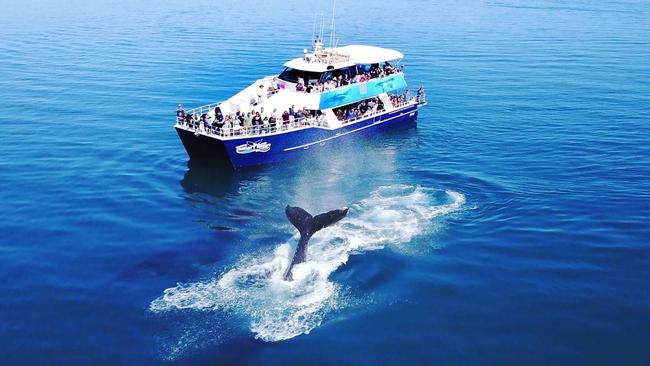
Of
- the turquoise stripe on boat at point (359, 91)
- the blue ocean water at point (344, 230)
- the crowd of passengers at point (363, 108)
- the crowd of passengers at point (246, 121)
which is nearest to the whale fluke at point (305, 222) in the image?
the blue ocean water at point (344, 230)

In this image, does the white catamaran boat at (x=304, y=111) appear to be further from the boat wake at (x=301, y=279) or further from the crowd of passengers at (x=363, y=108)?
the boat wake at (x=301, y=279)

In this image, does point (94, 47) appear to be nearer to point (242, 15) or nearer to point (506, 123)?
point (242, 15)

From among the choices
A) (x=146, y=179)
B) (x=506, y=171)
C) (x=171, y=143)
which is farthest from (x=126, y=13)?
(x=506, y=171)

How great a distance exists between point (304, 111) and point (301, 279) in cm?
2195

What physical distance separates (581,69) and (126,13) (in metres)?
95.2

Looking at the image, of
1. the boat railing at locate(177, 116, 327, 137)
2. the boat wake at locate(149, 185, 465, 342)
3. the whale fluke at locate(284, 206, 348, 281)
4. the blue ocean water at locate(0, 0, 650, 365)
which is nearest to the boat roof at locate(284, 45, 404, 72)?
the boat railing at locate(177, 116, 327, 137)

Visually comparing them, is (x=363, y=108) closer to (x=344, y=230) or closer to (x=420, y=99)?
(x=420, y=99)

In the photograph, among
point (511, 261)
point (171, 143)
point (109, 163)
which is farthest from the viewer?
point (171, 143)

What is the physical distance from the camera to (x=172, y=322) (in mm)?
25578

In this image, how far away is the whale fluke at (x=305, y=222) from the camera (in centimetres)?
2911

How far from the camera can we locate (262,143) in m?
44.4

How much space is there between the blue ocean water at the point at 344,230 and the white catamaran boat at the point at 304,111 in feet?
5.42

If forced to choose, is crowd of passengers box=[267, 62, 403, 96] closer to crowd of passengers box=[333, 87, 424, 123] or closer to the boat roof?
the boat roof

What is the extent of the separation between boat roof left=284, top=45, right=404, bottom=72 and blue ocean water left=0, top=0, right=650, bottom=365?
7.15 m
